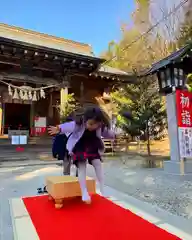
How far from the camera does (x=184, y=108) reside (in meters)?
6.52

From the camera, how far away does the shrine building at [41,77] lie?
364 inches

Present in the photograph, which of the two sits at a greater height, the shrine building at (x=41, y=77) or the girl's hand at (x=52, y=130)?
the shrine building at (x=41, y=77)

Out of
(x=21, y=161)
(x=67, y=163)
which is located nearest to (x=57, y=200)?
(x=67, y=163)

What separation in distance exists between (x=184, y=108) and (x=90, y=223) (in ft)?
15.9

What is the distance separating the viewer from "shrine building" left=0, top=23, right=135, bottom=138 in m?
9.26

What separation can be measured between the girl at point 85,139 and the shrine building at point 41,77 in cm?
650

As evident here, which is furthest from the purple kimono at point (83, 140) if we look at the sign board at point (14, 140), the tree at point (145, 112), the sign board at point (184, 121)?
the sign board at point (14, 140)

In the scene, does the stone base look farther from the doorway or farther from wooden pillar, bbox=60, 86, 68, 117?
the doorway

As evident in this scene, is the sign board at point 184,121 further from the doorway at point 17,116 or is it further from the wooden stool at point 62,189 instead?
the doorway at point 17,116

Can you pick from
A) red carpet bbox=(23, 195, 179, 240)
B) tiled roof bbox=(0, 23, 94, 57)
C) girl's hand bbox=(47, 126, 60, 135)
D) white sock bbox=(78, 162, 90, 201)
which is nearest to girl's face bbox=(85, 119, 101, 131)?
girl's hand bbox=(47, 126, 60, 135)

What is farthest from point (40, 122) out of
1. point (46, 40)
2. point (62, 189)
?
point (62, 189)

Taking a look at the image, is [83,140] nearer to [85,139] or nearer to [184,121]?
[85,139]

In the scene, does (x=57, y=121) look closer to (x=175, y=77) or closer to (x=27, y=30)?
(x=27, y=30)

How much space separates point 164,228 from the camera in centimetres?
269
